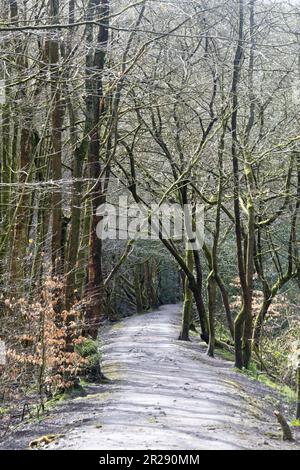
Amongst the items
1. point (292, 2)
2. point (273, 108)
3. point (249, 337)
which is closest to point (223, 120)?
point (273, 108)

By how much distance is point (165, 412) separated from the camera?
33.4 ft

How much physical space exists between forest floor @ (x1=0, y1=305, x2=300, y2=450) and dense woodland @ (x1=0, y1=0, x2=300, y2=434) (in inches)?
30.5

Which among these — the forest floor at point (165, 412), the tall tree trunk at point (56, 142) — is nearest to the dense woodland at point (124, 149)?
the tall tree trunk at point (56, 142)

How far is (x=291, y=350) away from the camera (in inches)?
423

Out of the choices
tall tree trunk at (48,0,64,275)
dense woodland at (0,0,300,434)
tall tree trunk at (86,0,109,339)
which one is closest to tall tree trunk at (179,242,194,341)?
dense woodland at (0,0,300,434)

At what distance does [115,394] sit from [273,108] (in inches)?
393

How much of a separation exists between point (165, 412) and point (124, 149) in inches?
444

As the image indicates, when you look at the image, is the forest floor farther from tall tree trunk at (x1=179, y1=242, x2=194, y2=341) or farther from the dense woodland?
tall tree trunk at (x1=179, y1=242, x2=194, y2=341)

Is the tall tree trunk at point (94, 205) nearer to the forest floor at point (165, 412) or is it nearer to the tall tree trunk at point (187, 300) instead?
the forest floor at point (165, 412)

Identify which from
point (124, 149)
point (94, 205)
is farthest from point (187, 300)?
point (94, 205)

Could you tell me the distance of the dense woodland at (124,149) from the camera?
11.1 metres

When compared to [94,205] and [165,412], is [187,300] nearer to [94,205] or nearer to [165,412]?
[94,205]

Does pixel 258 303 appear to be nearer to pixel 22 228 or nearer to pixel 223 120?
pixel 223 120

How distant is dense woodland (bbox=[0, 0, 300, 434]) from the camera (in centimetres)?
1112
